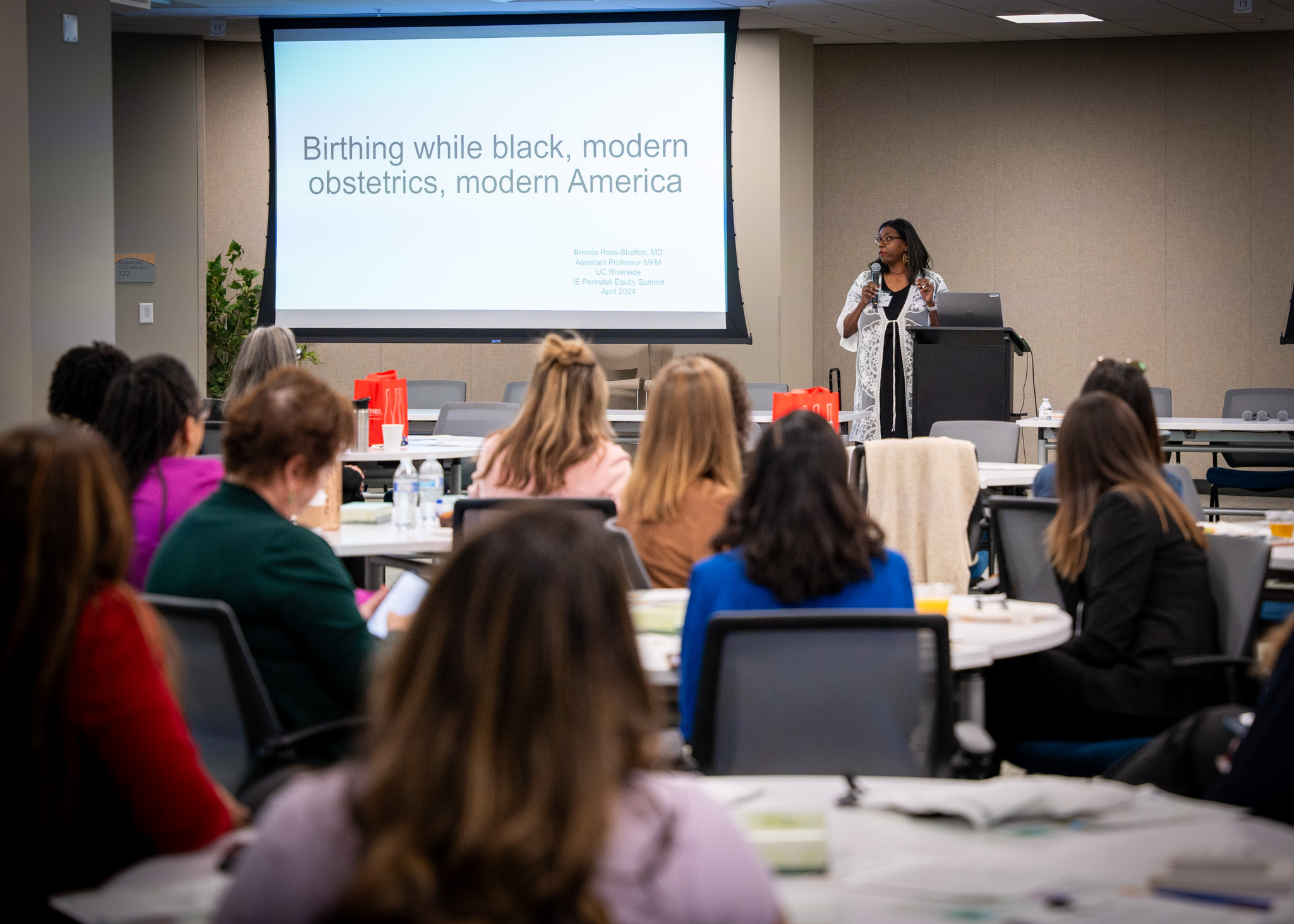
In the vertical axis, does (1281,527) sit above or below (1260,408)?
below

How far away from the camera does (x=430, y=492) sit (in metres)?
4.25

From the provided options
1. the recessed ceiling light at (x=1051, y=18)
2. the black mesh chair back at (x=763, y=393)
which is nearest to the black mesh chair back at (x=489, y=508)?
the black mesh chair back at (x=763, y=393)

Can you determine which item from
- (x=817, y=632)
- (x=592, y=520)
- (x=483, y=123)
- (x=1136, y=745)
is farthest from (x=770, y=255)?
(x=592, y=520)

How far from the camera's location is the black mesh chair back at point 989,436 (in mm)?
6332

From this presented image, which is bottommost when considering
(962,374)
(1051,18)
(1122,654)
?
(1122,654)

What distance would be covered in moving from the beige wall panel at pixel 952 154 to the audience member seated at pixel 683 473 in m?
8.21

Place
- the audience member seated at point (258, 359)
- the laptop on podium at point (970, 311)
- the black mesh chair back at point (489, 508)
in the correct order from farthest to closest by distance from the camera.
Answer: the laptop on podium at point (970, 311) → the audience member seated at point (258, 359) → the black mesh chair back at point (489, 508)

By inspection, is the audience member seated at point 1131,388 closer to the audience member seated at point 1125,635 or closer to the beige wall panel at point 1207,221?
the audience member seated at point 1125,635

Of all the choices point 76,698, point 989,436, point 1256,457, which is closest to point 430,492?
point 76,698

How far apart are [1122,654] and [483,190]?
659 cm

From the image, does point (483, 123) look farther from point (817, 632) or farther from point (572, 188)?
point (817, 632)

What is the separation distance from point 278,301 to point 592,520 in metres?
8.09

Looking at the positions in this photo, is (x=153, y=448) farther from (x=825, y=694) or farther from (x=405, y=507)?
(x=825, y=694)

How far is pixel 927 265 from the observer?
822 cm
